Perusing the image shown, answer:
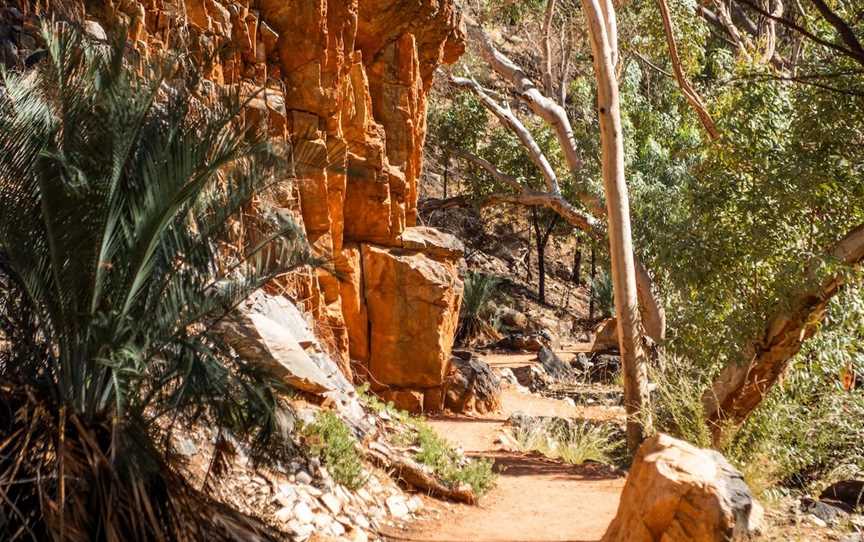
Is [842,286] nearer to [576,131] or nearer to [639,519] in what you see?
[639,519]

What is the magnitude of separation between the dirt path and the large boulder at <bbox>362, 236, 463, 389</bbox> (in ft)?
2.89

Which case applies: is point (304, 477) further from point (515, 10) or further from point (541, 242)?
point (541, 242)

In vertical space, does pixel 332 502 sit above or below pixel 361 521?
above

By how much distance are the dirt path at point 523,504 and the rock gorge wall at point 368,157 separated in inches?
56.7

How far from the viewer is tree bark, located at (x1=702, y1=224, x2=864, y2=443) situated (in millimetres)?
9508

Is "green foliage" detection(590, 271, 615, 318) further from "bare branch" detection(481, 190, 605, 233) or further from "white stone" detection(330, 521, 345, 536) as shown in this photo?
"white stone" detection(330, 521, 345, 536)

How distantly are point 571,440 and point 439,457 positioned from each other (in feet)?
11.5

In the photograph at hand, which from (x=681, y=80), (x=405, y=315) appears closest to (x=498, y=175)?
(x=405, y=315)

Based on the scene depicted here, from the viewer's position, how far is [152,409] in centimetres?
645

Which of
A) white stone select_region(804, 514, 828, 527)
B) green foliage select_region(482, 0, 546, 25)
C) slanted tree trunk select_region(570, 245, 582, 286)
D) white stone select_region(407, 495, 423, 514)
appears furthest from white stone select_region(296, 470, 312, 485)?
slanted tree trunk select_region(570, 245, 582, 286)

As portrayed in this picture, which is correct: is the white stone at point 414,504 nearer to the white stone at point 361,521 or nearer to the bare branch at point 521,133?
the white stone at point 361,521

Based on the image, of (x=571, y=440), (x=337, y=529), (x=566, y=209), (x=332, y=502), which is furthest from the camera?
(x=566, y=209)

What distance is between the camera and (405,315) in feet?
45.0

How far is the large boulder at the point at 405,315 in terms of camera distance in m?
13.6
